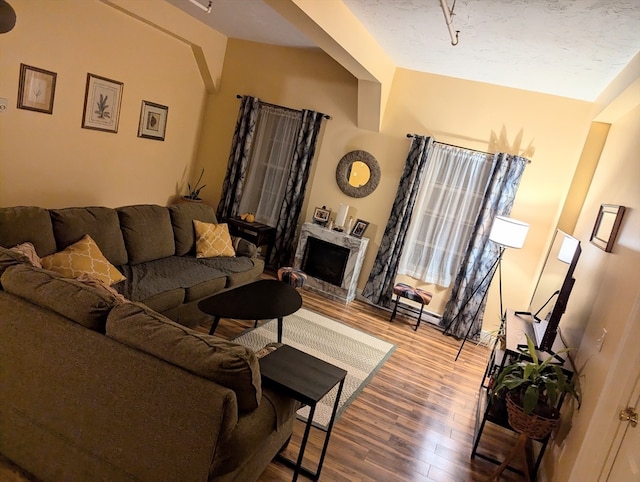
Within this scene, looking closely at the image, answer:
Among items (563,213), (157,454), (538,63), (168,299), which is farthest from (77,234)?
(563,213)

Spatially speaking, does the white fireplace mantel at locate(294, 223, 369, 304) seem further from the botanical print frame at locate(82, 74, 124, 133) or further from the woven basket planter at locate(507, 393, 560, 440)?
the woven basket planter at locate(507, 393, 560, 440)

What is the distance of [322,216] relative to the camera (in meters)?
5.92

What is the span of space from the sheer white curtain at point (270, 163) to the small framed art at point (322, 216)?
0.60m

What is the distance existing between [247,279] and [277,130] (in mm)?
2470

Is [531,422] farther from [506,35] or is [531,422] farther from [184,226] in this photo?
[184,226]

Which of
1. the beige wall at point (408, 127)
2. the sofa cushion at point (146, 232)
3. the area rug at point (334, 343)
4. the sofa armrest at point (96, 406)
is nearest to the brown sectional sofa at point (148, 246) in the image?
the sofa cushion at point (146, 232)

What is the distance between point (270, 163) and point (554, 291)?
3.96 m

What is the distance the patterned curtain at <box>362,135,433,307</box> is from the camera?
5.33 m

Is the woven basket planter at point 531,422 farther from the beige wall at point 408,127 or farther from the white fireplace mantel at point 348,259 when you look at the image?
the white fireplace mantel at point 348,259

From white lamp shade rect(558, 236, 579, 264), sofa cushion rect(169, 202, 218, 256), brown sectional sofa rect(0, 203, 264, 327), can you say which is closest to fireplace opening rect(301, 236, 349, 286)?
brown sectional sofa rect(0, 203, 264, 327)

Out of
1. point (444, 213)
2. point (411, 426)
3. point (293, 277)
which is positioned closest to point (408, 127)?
point (444, 213)

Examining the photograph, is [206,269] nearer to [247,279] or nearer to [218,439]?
[247,279]

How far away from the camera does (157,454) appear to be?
1775mm

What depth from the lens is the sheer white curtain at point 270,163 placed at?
6.09 metres
